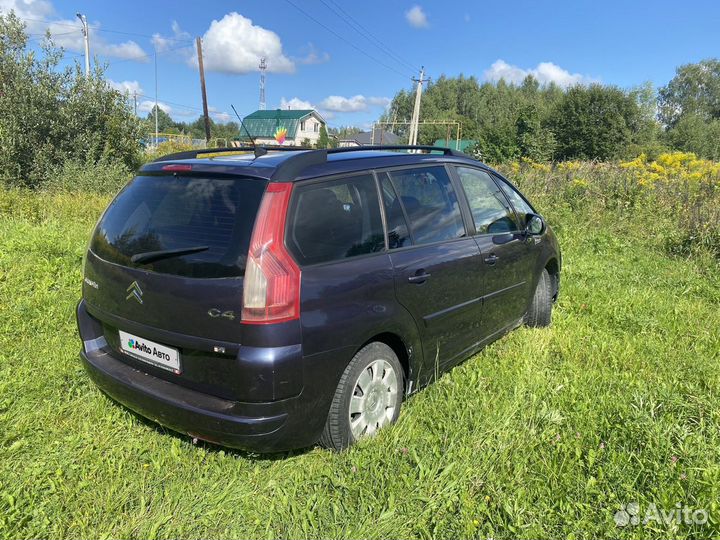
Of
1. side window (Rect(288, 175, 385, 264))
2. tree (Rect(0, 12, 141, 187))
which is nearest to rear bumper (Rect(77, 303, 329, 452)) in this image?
side window (Rect(288, 175, 385, 264))

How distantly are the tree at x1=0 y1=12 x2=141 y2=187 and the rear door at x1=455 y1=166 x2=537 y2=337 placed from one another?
12317 millimetres

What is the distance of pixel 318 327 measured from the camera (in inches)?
94.2

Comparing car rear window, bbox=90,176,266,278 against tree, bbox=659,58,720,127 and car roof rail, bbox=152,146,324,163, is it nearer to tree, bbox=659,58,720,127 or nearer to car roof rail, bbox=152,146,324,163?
car roof rail, bbox=152,146,324,163

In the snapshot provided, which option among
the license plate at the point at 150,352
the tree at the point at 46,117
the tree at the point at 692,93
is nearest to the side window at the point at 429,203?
the license plate at the point at 150,352

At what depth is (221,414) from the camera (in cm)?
234

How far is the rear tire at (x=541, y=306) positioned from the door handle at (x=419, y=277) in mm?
2094

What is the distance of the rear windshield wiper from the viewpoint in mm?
2422

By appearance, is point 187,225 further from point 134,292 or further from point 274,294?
point 274,294

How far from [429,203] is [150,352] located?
2.01 meters

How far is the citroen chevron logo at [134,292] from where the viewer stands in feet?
8.42

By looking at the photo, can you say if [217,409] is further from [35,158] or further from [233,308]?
[35,158]

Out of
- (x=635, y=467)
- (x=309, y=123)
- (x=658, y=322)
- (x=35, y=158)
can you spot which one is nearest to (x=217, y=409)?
(x=635, y=467)

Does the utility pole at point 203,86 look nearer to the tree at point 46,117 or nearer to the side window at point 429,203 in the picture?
the tree at point 46,117

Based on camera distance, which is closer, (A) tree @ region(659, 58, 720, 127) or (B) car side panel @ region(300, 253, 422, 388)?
(B) car side panel @ region(300, 253, 422, 388)
